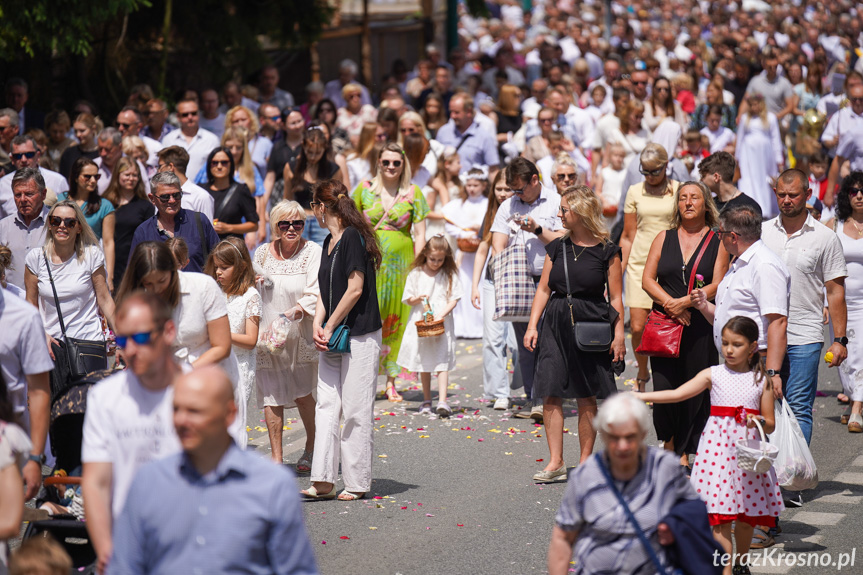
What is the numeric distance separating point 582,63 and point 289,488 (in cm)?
1751

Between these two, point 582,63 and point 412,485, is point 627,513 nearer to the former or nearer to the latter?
point 412,485

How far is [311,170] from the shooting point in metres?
11.2

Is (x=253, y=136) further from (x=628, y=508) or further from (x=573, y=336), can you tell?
(x=628, y=508)

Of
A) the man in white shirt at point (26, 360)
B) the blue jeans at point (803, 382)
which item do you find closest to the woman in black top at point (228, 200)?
the blue jeans at point (803, 382)

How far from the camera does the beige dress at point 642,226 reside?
9617 millimetres

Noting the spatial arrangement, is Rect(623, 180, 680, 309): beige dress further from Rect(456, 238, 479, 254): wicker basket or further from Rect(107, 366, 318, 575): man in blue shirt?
Rect(107, 366, 318, 575): man in blue shirt

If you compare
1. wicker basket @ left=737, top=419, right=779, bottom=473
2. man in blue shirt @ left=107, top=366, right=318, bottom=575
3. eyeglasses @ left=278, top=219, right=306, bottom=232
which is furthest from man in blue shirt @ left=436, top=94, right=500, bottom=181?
man in blue shirt @ left=107, top=366, right=318, bottom=575

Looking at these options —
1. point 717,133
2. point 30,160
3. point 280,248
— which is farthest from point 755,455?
point 717,133

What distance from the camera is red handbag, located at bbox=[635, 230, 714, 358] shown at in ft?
25.0

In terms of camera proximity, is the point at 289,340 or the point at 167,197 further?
the point at 167,197

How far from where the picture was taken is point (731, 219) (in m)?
6.79

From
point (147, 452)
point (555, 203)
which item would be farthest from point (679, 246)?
point (147, 452)

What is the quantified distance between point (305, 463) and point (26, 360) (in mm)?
3300

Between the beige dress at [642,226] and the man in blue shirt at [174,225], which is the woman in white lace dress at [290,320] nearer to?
the man in blue shirt at [174,225]
